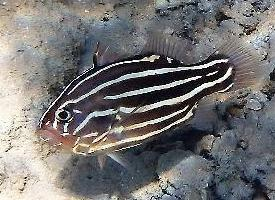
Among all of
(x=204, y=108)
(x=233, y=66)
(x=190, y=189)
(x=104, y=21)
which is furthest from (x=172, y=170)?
(x=104, y=21)

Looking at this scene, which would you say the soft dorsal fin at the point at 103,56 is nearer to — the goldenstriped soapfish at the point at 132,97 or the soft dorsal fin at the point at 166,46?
the goldenstriped soapfish at the point at 132,97

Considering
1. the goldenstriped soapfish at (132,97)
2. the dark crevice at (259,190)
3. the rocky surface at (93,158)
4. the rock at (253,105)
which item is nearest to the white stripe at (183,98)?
the goldenstriped soapfish at (132,97)

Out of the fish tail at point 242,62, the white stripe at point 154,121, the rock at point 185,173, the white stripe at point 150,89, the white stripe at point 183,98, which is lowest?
the rock at point 185,173

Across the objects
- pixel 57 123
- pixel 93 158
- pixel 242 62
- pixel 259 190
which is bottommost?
pixel 93 158

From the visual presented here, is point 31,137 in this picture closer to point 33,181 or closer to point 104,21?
point 33,181

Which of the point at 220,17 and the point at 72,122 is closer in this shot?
the point at 72,122

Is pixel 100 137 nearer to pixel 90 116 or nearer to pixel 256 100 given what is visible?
pixel 90 116

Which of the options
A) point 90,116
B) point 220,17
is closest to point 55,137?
point 90,116
